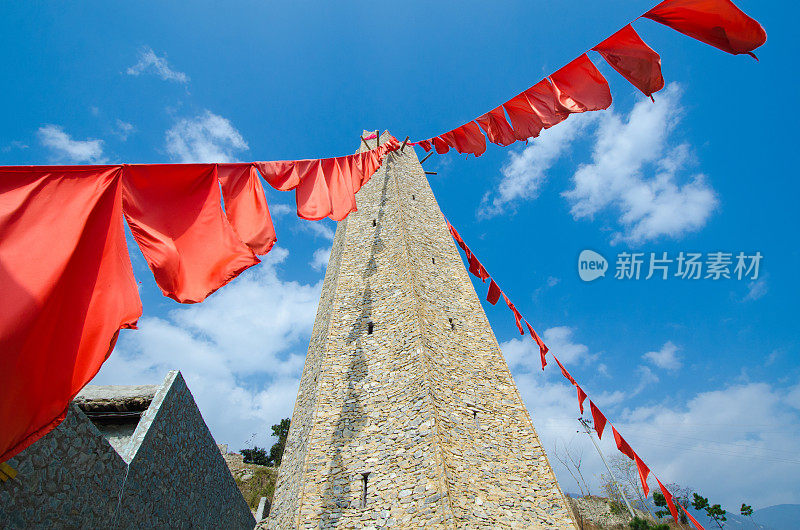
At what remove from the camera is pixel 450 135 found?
8.81 metres

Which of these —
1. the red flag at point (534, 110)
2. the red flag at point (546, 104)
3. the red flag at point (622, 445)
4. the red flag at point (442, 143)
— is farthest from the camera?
the red flag at point (442, 143)

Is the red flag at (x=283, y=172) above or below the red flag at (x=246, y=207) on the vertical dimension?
above

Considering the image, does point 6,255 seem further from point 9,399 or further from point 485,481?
point 485,481

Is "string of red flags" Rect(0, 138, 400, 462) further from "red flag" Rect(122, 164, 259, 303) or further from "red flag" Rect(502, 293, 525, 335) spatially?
"red flag" Rect(502, 293, 525, 335)

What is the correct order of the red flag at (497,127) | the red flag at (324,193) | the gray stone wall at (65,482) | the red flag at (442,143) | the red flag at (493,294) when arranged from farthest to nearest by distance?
the red flag at (493,294) → the red flag at (442,143) → the red flag at (497,127) → the red flag at (324,193) → the gray stone wall at (65,482)

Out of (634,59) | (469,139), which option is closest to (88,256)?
(634,59)

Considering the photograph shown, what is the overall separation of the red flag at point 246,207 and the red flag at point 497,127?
481 cm

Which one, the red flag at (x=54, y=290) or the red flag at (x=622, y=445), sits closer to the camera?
the red flag at (x=54, y=290)

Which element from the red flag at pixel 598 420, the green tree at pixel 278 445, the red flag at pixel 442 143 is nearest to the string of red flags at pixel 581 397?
the red flag at pixel 598 420

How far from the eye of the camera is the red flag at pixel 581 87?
216 inches

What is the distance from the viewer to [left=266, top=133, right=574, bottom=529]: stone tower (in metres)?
6.31

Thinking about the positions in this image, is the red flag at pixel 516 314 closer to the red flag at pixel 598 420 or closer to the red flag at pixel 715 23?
the red flag at pixel 598 420

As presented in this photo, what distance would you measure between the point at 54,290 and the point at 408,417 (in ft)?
20.1

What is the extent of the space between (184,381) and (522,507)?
5.72 meters
